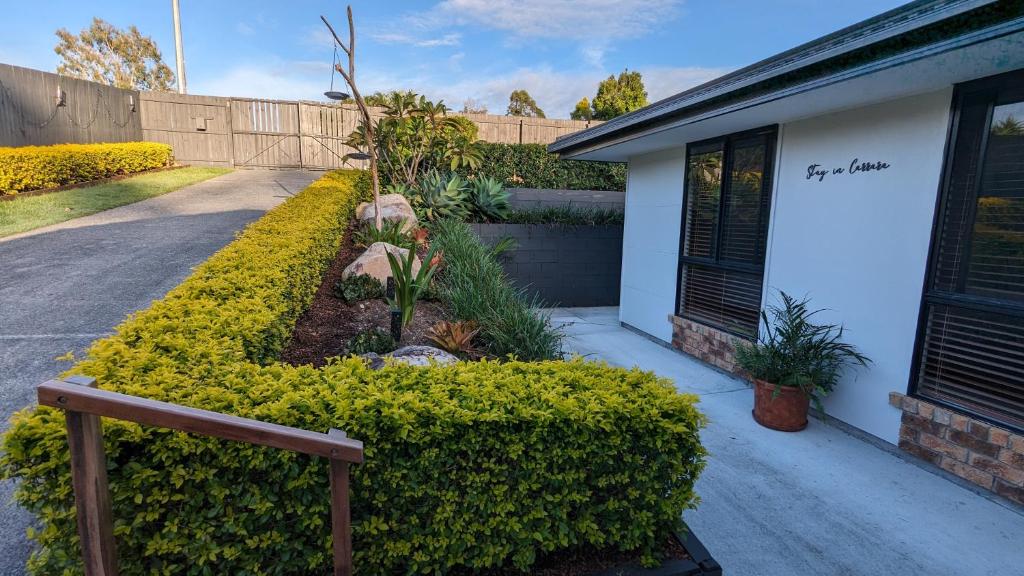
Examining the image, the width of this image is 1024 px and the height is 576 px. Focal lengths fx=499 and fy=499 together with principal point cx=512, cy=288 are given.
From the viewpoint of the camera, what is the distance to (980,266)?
3.06m

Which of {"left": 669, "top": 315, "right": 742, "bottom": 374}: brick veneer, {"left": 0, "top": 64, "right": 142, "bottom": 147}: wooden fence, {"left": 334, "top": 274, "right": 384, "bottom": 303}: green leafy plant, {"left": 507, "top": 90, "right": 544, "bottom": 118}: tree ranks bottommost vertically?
{"left": 669, "top": 315, "right": 742, "bottom": 374}: brick veneer

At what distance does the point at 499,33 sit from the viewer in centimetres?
1570

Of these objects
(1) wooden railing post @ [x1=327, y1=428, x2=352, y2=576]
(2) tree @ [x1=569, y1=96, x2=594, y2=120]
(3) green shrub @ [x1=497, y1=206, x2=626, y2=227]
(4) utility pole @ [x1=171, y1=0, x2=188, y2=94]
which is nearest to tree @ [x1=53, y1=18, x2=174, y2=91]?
(4) utility pole @ [x1=171, y1=0, x2=188, y2=94]

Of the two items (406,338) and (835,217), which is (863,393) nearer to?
(835,217)

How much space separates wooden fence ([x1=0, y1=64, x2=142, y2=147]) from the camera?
10094 millimetres

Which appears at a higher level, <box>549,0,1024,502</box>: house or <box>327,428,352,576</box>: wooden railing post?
<box>549,0,1024,502</box>: house

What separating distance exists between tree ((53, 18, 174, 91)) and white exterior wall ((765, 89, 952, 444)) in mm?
36449

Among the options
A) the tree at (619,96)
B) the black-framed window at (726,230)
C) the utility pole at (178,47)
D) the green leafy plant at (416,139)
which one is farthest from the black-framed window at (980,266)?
the utility pole at (178,47)

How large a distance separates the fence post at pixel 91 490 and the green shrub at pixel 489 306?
Result: 207 centimetres

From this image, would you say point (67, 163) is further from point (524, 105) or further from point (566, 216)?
point (524, 105)

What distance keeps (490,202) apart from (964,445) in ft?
22.1

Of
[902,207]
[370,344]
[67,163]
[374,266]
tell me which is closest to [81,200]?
[67,163]

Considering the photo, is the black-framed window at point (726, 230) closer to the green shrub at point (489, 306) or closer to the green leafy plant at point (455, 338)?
the green shrub at point (489, 306)

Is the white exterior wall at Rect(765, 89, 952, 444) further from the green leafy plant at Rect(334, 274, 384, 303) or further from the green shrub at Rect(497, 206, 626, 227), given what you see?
the green shrub at Rect(497, 206, 626, 227)
